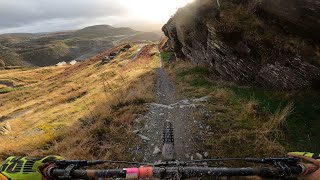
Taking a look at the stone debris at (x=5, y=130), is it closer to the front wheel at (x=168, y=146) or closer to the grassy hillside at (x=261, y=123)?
the grassy hillside at (x=261, y=123)

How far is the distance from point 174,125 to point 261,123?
4.29 m

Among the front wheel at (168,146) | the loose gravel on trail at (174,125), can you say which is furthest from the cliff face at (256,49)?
the front wheel at (168,146)

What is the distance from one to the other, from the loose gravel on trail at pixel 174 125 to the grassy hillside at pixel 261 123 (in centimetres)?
65

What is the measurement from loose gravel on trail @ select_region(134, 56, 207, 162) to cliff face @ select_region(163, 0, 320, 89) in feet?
13.9

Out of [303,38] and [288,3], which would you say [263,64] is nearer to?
[303,38]

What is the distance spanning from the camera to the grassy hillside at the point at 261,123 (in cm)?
1085

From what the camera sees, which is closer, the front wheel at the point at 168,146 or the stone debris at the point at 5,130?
the front wheel at the point at 168,146

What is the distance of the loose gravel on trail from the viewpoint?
37.4 ft

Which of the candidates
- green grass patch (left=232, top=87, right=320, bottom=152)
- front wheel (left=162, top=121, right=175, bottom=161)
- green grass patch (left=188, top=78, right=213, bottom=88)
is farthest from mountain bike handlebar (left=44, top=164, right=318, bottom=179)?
green grass patch (left=188, top=78, right=213, bottom=88)

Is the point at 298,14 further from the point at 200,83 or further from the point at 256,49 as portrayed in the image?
the point at 200,83

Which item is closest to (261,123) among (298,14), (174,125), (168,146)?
(174,125)

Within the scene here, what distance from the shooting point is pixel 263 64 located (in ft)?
56.0

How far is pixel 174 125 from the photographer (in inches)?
551

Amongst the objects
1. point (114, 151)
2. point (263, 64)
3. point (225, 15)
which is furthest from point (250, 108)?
point (225, 15)
